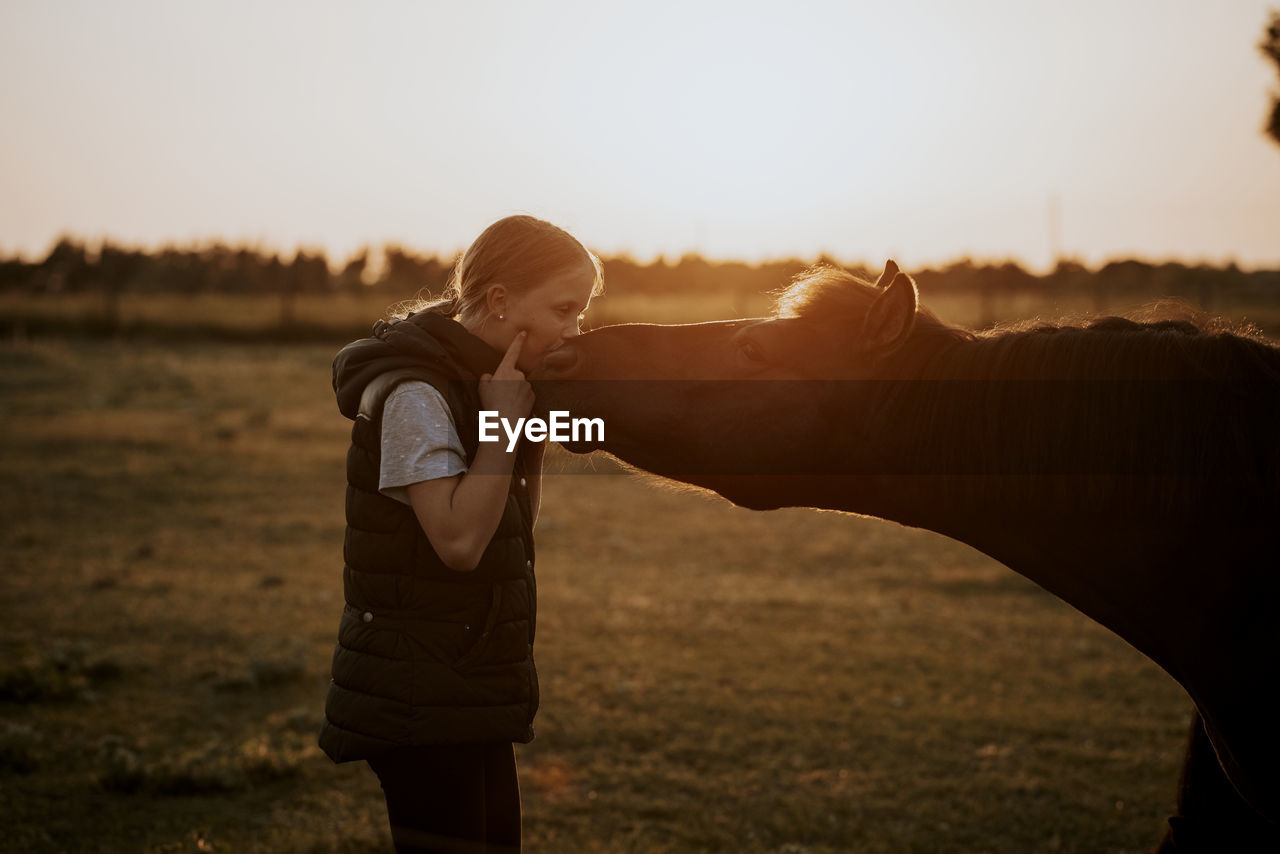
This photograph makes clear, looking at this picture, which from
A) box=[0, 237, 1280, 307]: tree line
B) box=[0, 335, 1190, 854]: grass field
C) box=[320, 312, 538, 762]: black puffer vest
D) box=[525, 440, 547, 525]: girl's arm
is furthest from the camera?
box=[0, 237, 1280, 307]: tree line

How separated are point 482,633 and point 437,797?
1.39 ft

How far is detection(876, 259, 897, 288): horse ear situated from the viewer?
264 cm

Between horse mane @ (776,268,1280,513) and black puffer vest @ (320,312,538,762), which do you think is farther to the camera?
black puffer vest @ (320,312,538,762)

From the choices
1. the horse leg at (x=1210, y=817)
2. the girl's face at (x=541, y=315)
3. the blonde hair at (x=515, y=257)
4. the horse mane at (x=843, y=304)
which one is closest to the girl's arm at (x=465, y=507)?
the girl's face at (x=541, y=315)

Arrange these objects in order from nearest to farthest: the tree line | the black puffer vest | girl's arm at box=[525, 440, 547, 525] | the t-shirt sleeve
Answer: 1. the t-shirt sleeve
2. the black puffer vest
3. girl's arm at box=[525, 440, 547, 525]
4. the tree line

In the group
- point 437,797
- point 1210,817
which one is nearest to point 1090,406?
point 1210,817

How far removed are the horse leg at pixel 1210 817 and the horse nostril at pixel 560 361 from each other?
6.26 feet

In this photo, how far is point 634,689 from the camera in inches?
250

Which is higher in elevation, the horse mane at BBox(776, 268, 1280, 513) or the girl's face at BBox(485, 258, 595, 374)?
the girl's face at BBox(485, 258, 595, 374)

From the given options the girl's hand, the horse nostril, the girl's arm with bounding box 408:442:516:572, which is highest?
the horse nostril

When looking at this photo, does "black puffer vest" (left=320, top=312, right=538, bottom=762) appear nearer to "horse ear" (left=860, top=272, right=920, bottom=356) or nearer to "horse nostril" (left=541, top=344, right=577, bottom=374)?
"horse nostril" (left=541, top=344, right=577, bottom=374)

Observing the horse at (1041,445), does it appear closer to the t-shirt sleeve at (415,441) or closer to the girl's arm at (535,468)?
the girl's arm at (535,468)

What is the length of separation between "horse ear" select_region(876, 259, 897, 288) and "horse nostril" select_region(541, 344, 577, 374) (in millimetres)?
829

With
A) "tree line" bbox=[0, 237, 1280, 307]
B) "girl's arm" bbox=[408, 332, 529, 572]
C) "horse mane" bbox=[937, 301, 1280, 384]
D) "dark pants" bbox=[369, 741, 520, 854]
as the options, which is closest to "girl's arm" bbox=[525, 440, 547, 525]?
"girl's arm" bbox=[408, 332, 529, 572]
